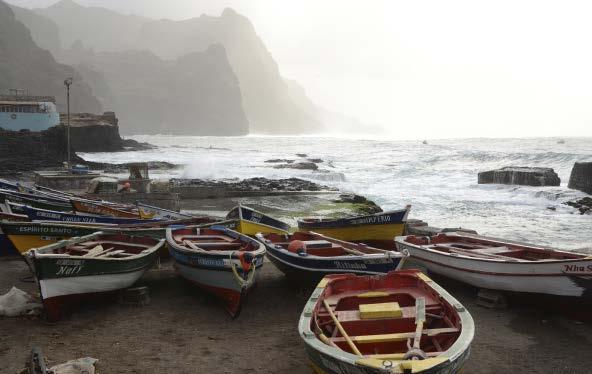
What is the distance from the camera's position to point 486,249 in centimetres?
995

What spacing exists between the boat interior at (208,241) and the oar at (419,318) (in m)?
4.03

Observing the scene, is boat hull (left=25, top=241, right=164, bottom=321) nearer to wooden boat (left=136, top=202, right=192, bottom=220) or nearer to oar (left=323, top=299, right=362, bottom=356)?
oar (left=323, top=299, right=362, bottom=356)

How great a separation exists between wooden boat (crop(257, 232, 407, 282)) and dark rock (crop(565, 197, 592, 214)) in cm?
1909

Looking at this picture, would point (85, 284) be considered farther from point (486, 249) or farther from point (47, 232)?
point (486, 249)

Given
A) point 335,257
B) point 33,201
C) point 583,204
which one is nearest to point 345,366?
point 335,257

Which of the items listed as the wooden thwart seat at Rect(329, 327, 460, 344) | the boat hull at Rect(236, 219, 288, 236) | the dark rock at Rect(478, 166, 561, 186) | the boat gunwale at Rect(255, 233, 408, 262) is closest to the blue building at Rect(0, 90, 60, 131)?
the dark rock at Rect(478, 166, 561, 186)

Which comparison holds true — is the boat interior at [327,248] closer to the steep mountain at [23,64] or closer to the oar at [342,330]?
the oar at [342,330]

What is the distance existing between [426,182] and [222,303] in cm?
3380

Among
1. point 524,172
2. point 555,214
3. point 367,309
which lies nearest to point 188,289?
point 367,309

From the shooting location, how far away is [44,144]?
1631 inches

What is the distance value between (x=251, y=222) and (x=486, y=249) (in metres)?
5.82

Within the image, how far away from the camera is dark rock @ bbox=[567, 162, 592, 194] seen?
29.0 metres

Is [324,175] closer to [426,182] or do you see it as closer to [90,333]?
[426,182]

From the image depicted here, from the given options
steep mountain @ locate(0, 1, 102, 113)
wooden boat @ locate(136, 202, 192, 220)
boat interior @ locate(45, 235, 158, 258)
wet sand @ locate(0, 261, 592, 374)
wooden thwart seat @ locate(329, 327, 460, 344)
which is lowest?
wet sand @ locate(0, 261, 592, 374)
